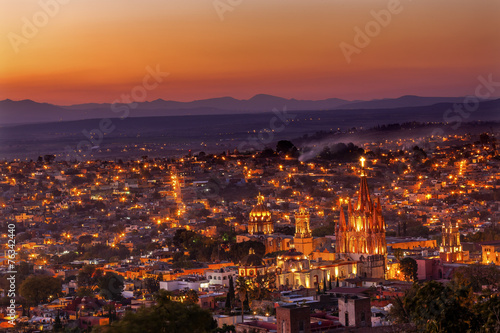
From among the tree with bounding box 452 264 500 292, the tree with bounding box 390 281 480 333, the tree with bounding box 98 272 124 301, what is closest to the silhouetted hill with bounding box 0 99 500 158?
the tree with bounding box 98 272 124 301

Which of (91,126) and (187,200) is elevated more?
(91,126)

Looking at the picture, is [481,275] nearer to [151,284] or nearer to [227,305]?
[227,305]

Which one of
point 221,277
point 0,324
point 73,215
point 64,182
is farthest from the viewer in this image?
point 64,182

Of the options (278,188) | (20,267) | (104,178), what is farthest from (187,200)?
(20,267)

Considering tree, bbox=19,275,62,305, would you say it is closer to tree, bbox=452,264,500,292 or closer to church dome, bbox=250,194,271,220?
tree, bbox=452,264,500,292

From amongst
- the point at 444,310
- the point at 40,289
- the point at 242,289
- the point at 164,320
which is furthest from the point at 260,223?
the point at 444,310

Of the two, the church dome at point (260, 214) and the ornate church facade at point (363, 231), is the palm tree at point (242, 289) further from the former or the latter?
the church dome at point (260, 214)

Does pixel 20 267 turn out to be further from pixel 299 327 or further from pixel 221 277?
pixel 299 327
